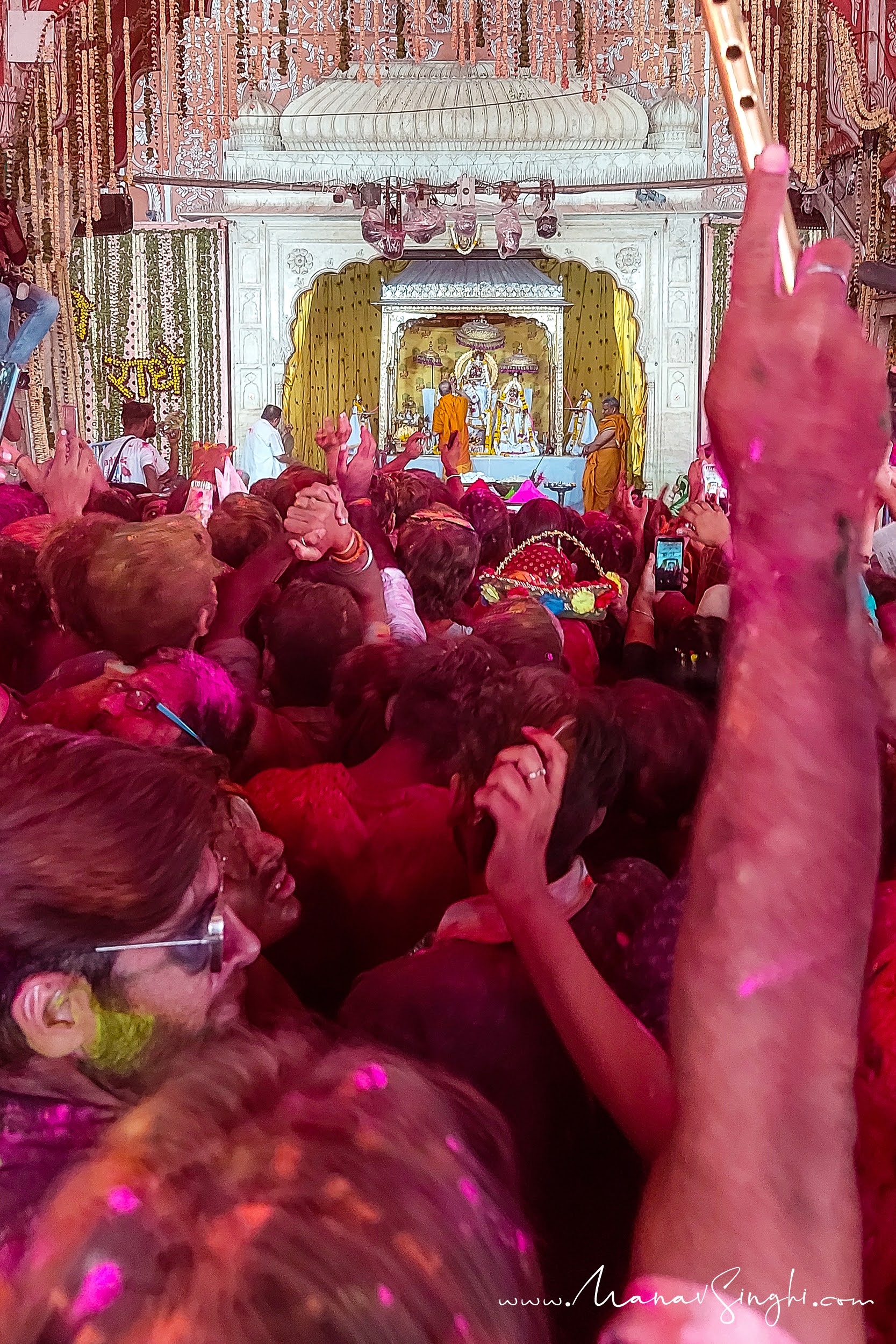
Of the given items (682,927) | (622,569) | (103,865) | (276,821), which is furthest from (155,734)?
(622,569)

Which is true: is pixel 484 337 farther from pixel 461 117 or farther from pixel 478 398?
pixel 461 117

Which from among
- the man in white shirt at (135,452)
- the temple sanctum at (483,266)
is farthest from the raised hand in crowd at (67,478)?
the temple sanctum at (483,266)

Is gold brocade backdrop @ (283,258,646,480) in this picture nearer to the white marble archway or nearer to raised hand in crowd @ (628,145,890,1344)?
the white marble archway

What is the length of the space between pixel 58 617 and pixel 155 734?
0.83 feet

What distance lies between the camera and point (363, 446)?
1.46 metres

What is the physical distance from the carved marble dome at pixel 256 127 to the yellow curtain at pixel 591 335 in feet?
7.42

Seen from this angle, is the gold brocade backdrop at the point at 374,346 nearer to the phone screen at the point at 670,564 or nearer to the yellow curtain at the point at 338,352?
the yellow curtain at the point at 338,352

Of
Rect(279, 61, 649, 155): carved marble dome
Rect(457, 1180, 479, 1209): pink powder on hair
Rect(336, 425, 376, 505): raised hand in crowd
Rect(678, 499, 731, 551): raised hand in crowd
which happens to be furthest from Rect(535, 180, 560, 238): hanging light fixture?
Rect(457, 1180, 479, 1209): pink powder on hair

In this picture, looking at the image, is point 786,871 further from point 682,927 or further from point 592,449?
point 592,449

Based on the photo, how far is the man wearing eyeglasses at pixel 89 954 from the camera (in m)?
0.30

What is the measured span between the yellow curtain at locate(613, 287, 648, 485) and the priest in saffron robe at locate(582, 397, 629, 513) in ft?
0.23

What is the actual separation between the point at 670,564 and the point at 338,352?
758 cm

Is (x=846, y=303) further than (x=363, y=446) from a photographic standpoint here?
No

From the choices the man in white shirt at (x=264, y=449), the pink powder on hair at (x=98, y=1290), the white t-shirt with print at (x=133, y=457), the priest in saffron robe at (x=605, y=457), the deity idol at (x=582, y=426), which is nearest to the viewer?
the pink powder on hair at (x=98, y=1290)
